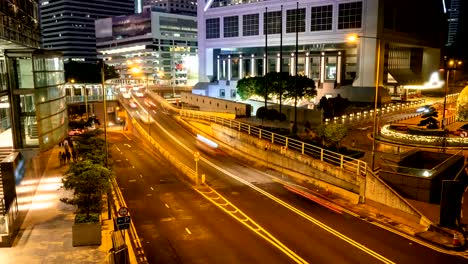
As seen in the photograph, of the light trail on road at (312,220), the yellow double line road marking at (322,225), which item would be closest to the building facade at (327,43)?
the light trail on road at (312,220)

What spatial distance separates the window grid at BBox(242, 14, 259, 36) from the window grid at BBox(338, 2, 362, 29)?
65.2 feet

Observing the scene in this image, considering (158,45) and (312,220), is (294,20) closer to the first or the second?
(312,220)

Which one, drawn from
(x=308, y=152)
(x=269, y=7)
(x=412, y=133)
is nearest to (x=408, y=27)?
(x=269, y=7)

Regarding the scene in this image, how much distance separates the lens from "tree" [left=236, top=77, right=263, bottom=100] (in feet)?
196

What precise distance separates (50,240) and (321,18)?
2832 inches

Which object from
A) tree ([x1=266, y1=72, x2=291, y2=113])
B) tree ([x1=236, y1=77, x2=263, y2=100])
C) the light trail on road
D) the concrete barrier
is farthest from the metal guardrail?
the light trail on road

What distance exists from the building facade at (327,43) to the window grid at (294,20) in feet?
0.06

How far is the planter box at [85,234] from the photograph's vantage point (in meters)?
18.3

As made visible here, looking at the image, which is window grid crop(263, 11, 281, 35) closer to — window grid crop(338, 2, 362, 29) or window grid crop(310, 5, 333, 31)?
window grid crop(310, 5, 333, 31)

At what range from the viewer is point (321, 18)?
8038 cm

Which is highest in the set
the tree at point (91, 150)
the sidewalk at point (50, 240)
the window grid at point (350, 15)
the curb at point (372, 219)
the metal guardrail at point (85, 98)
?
the window grid at point (350, 15)

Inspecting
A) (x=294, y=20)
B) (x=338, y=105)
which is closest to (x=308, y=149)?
(x=338, y=105)

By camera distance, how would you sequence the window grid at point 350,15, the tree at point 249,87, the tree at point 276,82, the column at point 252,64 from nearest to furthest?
1. the tree at point 276,82
2. the tree at point 249,87
3. the window grid at point 350,15
4. the column at point 252,64

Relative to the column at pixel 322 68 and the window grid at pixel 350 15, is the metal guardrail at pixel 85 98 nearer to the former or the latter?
the column at pixel 322 68
